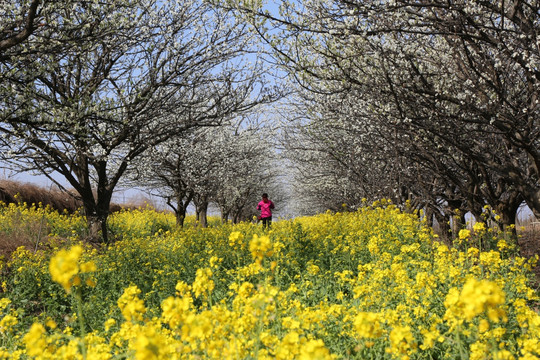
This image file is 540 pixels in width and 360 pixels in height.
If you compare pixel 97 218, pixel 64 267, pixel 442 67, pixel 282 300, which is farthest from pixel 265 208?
pixel 64 267

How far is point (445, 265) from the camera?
4906 mm

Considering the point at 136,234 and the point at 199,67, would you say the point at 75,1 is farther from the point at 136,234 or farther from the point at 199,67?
the point at 136,234

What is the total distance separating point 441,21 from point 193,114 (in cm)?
650

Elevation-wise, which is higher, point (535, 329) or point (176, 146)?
point (176, 146)

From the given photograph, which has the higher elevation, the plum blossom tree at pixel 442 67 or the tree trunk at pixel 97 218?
the plum blossom tree at pixel 442 67

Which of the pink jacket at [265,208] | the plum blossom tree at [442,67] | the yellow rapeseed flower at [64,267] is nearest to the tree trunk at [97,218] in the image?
the pink jacket at [265,208]

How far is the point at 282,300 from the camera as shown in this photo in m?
4.04

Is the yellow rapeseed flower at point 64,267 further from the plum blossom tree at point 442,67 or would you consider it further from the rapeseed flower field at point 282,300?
the plum blossom tree at point 442,67

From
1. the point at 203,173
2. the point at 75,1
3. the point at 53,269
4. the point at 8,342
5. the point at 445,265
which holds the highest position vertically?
the point at 75,1

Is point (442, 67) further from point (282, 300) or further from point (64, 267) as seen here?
point (64, 267)

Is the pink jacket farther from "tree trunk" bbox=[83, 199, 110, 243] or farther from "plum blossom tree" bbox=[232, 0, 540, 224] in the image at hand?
"plum blossom tree" bbox=[232, 0, 540, 224]

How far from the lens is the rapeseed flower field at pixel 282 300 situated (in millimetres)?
2350

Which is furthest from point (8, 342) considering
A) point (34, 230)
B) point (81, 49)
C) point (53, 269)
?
point (34, 230)

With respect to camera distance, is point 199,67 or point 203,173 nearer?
point 199,67
